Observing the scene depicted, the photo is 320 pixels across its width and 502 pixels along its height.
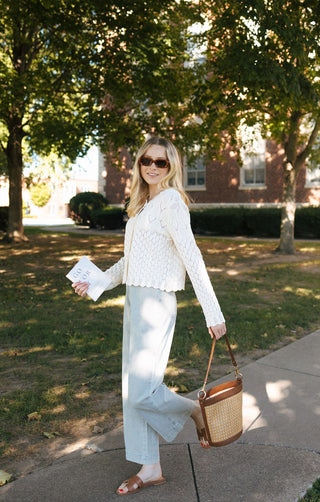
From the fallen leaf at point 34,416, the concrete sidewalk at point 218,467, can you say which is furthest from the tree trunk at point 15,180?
the concrete sidewalk at point 218,467

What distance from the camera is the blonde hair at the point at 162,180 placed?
2.74 meters

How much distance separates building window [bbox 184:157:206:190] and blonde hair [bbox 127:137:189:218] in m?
21.5

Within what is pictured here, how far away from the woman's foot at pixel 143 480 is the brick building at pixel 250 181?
17.7 m

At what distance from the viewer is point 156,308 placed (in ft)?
8.56

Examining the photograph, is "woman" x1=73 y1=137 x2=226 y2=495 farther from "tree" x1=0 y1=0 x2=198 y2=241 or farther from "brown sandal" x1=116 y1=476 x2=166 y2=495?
"tree" x1=0 y1=0 x2=198 y2=241

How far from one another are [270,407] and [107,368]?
1.64 meters

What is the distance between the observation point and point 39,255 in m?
13.0

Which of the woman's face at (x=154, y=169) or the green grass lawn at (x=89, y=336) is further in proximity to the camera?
the green grass lawn at (x=89, y=336)

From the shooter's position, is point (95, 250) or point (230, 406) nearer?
point (230, 406)

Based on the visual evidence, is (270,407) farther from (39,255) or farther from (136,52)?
(39,255)

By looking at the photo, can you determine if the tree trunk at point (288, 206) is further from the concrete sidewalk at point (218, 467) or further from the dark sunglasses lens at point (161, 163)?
the dark sunglasses lens at point (161, 163)

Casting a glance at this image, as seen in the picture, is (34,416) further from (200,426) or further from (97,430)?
(200,426)

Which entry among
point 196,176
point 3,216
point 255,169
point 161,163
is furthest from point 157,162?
point 196,176


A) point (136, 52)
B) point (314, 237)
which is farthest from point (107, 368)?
point (314, 237)
